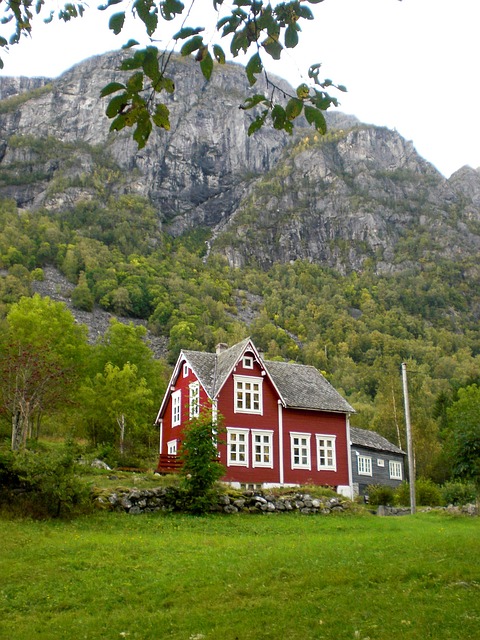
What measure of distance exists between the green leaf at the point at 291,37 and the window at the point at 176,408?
125 ft

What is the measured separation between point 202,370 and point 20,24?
3463 cm

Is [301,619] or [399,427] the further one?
[399,427]

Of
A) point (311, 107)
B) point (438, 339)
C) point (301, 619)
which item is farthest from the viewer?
point (438, 339)

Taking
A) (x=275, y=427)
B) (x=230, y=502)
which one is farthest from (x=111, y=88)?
(x=275, y=427)

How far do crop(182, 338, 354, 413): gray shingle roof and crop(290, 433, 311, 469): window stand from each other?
6.29ft

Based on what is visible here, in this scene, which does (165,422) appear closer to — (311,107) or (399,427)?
(399,427)

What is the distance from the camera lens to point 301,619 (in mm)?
10859

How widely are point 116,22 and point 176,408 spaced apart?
3941cm

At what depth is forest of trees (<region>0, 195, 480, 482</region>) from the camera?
43250 mm

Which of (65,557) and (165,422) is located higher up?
(165,422)

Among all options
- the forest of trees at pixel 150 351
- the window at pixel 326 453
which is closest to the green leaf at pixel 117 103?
the forest of trees at pixel 150 351

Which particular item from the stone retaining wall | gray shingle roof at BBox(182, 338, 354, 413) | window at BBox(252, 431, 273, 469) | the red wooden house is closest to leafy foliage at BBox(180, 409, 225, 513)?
the stone retaining wall

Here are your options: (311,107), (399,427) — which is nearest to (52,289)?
(399,427)

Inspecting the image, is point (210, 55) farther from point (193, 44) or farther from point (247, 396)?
point (247, 396)
